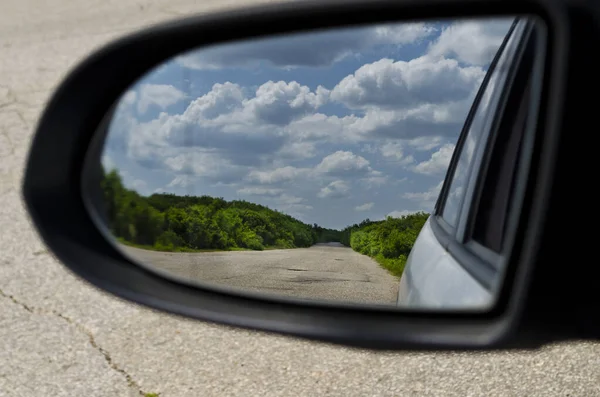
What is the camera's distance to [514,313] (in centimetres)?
83

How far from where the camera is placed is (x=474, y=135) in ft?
4.66

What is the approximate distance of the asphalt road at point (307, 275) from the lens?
1.16 meters

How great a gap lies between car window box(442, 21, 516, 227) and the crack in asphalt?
2.18 meters

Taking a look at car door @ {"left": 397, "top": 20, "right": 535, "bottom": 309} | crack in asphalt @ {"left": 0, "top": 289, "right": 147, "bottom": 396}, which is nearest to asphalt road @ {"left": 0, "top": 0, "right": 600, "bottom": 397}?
crack in asphalt @ {"left": 0, "top": 289, "right": 147, "bottom": 396}

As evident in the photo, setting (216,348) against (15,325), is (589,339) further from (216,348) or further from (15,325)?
(15,325)

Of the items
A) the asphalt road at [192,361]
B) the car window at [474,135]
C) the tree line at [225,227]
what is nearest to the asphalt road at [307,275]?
the tree line at [225,227]

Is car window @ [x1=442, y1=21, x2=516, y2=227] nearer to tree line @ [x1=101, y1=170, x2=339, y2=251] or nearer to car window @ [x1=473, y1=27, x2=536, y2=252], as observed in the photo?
car window @ [x1=473, y1=27, x2=536, y2=252]

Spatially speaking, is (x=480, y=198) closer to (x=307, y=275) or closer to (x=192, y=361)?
(x=307, y=275)

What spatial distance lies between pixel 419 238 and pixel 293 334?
0.45 meters

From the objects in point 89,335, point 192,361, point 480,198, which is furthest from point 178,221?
point 89,335

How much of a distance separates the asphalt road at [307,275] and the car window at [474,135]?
0.96 ft

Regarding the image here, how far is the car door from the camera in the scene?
1101 millimetres

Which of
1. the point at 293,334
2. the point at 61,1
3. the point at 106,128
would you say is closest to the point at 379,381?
the point at 106,128

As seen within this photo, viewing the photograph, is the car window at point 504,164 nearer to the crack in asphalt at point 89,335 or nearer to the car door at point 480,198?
the car door at point 480,198
